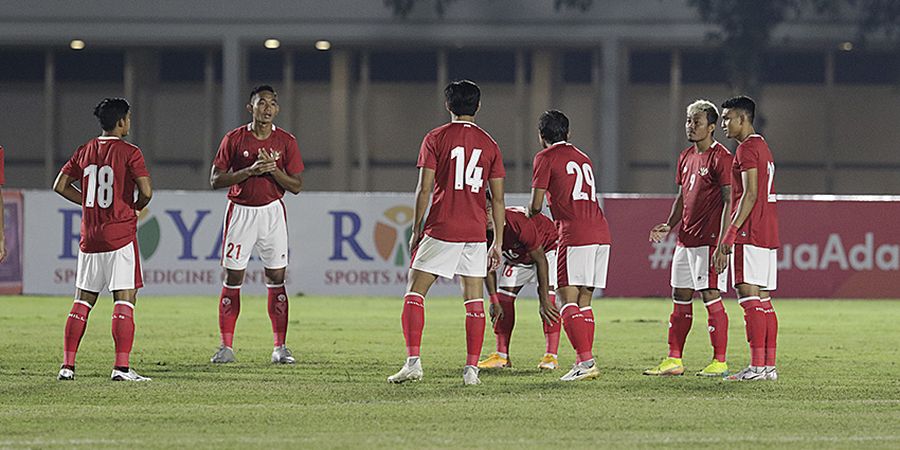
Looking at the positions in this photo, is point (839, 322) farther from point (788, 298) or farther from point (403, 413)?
point (403, 413)

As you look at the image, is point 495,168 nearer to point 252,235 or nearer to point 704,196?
point 704,196

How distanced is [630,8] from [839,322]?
60.5ft

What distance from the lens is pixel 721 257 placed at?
36.5 feet

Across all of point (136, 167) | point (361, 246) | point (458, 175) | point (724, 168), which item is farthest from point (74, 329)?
point (361, 246)

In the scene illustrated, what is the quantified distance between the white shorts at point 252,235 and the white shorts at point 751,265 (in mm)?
3766

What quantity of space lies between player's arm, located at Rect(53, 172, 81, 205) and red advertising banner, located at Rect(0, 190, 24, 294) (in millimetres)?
11336

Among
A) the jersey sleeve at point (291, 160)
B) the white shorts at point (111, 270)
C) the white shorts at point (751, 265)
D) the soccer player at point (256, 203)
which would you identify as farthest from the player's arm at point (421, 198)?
the jersey sleeve at point (291, 160)

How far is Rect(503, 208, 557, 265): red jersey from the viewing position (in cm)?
1155

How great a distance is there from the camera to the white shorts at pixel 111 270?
36.2ft

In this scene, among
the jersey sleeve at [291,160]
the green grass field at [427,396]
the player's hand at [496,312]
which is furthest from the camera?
the jersey sleeve at [291,160]

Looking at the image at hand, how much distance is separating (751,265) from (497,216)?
1.91m

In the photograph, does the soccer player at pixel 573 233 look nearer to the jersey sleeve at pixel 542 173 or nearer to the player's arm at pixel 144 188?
the jersey sleeve at pixel 542 173

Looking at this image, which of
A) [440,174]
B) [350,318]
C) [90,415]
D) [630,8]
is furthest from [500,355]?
[630,8]

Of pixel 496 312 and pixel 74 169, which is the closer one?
pixel 74 169
